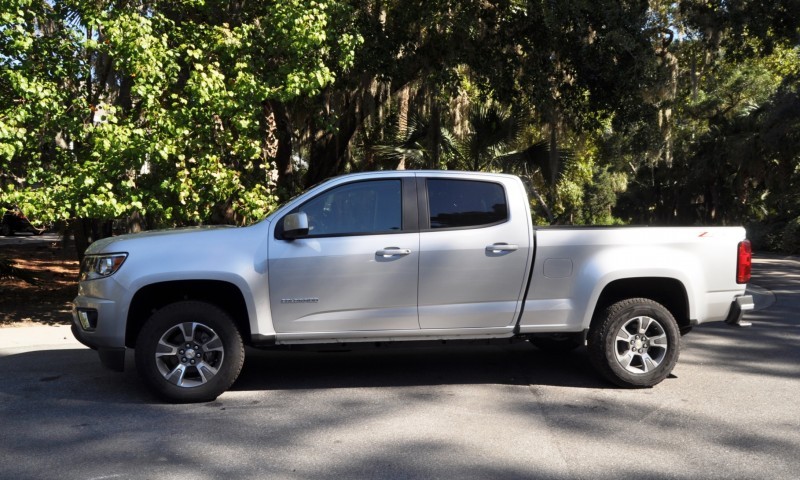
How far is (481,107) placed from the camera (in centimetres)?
A: 1781

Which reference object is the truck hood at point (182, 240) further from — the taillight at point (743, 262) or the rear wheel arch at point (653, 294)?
the taillight at point (743, 262)

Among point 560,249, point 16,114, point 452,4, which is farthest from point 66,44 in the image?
point 560,249

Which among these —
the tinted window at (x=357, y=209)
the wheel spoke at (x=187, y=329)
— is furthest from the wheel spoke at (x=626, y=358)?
the wheel spoke at (x=187, y=329)

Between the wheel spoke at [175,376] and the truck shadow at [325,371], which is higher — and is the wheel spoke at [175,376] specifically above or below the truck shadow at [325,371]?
above

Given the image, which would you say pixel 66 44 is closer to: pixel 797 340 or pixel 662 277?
pixel 662 277

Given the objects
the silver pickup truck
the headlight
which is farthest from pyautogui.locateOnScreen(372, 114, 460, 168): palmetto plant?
the headlight

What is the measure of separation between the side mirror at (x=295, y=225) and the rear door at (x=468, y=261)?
100 cm

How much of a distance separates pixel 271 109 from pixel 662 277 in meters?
8.29

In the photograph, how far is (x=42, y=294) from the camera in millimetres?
13070

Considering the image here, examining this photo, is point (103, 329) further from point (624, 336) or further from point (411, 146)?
point (411, 146)

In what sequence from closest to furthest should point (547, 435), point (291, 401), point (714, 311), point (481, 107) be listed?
point (547, 435), point (291, 401), point (714, 311), point (481, 107)

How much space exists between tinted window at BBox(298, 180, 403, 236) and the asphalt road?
1.43m

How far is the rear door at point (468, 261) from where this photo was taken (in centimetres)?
626

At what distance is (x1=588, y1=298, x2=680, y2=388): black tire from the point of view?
645 cm
